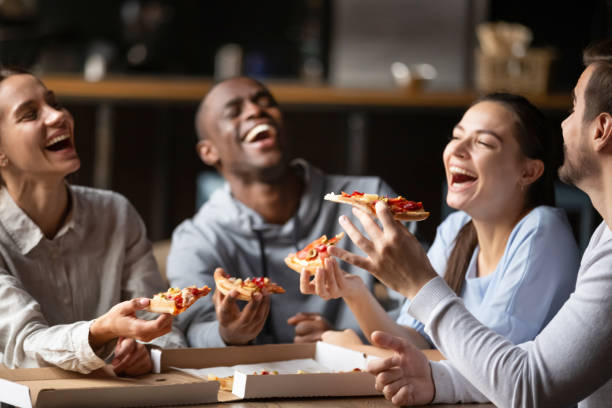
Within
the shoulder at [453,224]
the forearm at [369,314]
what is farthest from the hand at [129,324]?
the shoulder at [453,224]

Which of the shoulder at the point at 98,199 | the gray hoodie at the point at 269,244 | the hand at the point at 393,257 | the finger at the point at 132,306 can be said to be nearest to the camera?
the hand at the point at 393,257

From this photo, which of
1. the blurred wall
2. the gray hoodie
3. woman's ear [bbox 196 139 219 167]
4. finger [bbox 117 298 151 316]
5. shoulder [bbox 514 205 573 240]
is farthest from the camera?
the blurred wall

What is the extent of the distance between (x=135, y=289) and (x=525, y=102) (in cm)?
95

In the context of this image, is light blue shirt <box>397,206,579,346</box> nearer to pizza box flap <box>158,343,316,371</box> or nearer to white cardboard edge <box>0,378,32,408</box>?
pizza box flap <box>158,343,316,371</box>

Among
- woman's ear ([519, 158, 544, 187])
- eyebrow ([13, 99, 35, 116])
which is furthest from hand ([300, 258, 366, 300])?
eyebrow ([13, 99, 35, 116])

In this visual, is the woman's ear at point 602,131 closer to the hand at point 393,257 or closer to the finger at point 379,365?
the hand at point 393,257

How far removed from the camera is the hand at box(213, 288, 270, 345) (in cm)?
182

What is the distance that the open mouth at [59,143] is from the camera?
1790 millimetres

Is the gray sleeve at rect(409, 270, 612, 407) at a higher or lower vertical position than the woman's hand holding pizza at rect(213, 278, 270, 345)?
higher

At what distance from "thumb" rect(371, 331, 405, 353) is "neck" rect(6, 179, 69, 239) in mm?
817

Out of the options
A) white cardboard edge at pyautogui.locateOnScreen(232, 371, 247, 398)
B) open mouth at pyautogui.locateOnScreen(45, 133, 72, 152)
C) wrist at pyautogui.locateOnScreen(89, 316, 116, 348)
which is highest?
open mouth at pyautogui.locateOnScreen(45, 133, 72, 152)

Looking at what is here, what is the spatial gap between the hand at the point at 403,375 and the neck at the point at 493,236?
1.34 feet

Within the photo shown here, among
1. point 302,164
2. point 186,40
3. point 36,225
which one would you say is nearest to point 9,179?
point 36,225

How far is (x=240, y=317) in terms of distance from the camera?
1838mm
